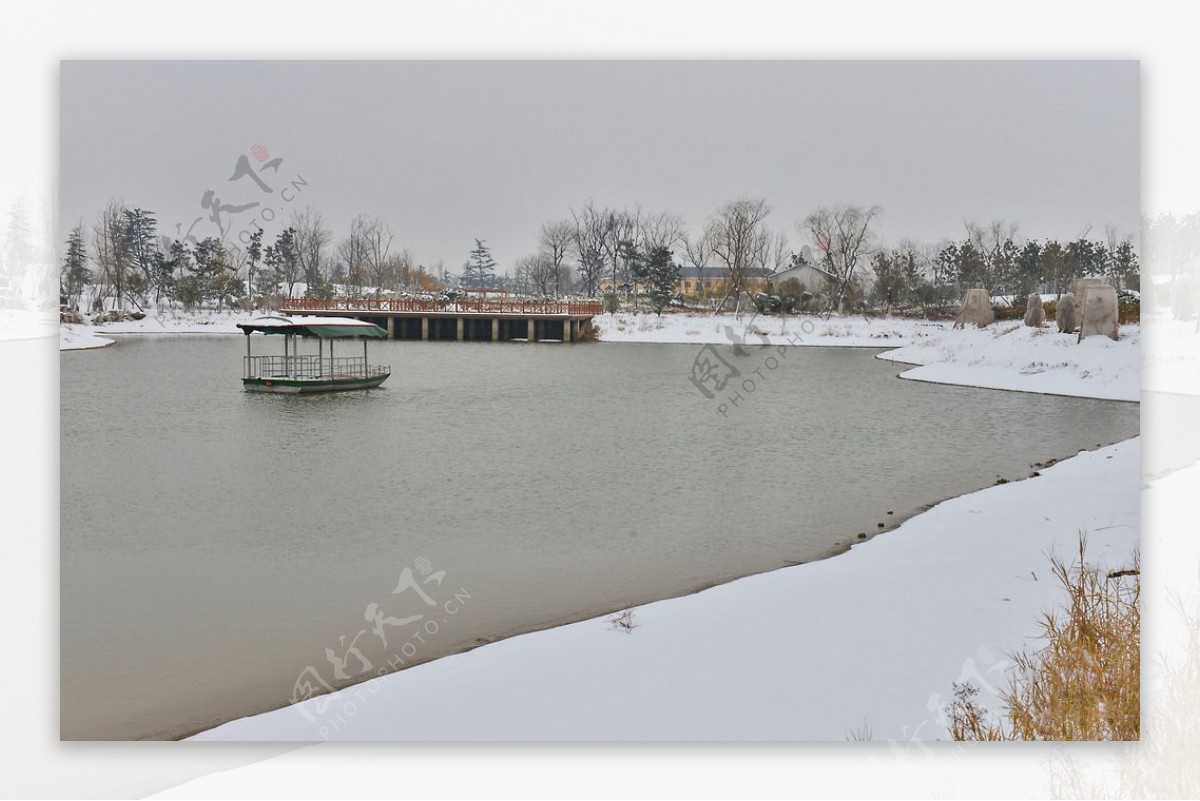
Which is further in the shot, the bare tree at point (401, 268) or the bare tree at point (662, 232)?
the bare tree at point (401, 268)

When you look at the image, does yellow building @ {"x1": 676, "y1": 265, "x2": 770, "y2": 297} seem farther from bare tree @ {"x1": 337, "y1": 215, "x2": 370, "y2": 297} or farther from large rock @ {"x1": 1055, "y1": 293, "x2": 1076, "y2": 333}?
large rock @ {"x1": 1055, "y1": 293, "x2": 1076, "y2": 333}

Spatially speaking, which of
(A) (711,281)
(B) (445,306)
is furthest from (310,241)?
(B) (445,306)

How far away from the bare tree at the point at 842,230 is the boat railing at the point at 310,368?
345 inches

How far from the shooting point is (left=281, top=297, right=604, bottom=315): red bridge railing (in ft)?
37.6

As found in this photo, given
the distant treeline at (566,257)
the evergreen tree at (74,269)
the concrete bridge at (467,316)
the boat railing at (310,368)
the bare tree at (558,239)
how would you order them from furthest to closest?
the boat railing at (310,368), the concrete bridge at (467,316), the bare tree at (558,239), the distant treeline at (566,257), the evergreen tree at (74,269)

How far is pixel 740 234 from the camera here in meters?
7.12

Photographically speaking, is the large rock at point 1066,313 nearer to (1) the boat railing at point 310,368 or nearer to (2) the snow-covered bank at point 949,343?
(2) the snow-covered bank at point 949,343

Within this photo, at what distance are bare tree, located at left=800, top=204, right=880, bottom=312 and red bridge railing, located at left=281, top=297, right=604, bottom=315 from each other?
18.7 feet

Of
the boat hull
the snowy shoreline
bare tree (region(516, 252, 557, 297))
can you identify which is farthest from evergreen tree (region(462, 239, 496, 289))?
the boat hull

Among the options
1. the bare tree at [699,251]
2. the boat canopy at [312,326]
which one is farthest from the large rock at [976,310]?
the boat canopy at [312,326]

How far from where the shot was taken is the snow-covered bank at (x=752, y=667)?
362cm

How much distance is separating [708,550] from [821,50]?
3242mm

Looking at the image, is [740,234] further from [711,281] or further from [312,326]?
[312,326]

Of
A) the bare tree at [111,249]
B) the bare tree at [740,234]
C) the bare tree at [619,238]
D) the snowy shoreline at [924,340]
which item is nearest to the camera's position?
the bare tree at [111,249]
